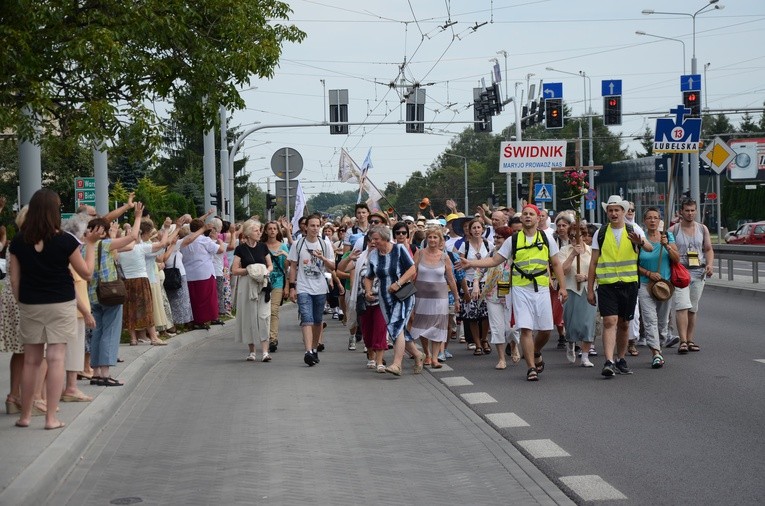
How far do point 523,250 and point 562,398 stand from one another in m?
2.15

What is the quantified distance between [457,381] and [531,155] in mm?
19050

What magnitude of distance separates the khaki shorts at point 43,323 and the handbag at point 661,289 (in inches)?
276

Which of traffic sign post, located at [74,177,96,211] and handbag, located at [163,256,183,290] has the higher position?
traffic sign post, located at [74,177,96,211]

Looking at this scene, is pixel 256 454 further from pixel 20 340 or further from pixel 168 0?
pixel 168 0

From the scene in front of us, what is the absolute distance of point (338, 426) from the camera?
32.3 feet

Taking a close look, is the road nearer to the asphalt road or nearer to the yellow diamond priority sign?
the asphalt road

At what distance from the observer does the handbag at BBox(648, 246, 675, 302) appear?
14000 millimetres

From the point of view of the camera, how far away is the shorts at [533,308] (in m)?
12.8

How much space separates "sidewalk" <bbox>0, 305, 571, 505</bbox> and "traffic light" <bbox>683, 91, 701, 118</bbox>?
23596mm

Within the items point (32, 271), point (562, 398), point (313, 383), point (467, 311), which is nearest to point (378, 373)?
point (313, 383)

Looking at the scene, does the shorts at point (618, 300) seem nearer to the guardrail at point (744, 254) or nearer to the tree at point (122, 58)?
the tree at point (122, 58)

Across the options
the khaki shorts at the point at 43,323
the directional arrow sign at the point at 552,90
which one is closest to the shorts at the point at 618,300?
the khaki shorts at the point at 43,323

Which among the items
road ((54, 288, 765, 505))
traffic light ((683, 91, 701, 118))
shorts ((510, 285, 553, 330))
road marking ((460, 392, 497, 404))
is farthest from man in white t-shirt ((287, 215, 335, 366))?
traffic light ((683, 91, 701, 118))

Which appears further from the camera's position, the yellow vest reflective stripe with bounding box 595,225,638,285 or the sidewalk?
the yellow vest reflective stripe with bounding box 595,225,638,285
